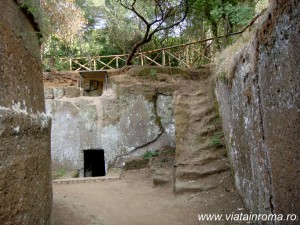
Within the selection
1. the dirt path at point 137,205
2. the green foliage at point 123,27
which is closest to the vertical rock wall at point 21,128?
the dirt path at point 137,205

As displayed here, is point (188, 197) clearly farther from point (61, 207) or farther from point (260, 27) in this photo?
point (260, 27)

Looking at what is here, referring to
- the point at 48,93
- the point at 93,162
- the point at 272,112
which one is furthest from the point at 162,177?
the point at 48,93

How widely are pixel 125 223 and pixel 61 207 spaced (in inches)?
43.2

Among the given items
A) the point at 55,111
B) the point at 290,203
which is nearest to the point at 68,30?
the point at 55,111

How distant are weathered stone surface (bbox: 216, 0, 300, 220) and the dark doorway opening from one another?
6340 millimetres

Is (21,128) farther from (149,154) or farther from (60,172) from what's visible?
(60,172)

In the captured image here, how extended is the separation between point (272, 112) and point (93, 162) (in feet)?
27.3

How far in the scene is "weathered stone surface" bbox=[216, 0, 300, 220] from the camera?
7.64ft

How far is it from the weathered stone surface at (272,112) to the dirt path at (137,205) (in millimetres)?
684

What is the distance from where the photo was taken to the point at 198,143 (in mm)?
6512

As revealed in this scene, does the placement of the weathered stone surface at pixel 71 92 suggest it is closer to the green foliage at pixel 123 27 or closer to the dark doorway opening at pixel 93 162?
the green foliage at pixel 123 27

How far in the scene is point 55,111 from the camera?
29.7ft

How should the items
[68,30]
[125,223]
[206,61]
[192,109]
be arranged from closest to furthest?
1. [125,223]
2. [192,109]
3. [68,30]
4. [206,61]

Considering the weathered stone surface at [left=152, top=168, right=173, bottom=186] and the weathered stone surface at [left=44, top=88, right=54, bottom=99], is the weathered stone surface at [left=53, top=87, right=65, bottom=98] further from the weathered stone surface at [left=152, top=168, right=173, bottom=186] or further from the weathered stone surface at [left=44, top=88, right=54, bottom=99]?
the weathered stone surface at [left=152, top=168, right=173, bottom=186]
